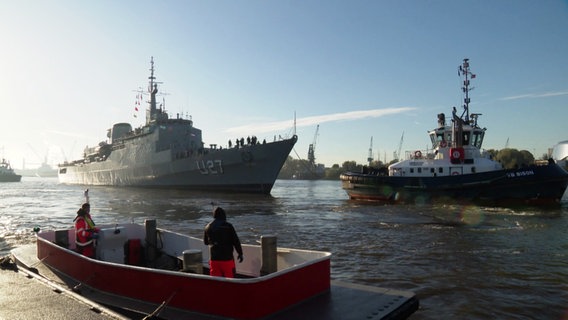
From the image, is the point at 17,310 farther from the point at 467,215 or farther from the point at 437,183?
the point at 437,183

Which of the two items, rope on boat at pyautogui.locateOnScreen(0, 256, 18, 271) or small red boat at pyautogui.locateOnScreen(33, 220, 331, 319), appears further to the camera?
rope on boat at pyautogui.locateOnScreen(0, 256, 18, 271)

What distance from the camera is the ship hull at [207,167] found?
128 ft

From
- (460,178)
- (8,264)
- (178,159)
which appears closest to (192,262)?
(8,264)

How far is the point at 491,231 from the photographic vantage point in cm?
1694

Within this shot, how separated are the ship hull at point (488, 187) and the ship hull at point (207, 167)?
40.2 ft

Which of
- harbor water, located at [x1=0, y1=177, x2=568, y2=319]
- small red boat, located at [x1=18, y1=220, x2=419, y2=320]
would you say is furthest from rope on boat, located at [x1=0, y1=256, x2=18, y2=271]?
harbor water, located at [x1=0, y1=177, x2=568, y2=319]

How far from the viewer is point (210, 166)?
41.2m

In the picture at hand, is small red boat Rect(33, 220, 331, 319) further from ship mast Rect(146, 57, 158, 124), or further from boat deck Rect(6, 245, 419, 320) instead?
ship mast Rect(146, 57, 158, 124)

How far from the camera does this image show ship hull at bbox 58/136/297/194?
128 ft

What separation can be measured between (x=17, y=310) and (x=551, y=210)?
28225mm

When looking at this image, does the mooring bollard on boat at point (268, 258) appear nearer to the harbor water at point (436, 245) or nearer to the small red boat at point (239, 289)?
the small red boat at point (239, 289)

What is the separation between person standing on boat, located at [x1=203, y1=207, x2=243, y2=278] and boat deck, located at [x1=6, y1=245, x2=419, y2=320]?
0.75 meters

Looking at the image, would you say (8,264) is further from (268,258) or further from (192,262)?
(268,258)

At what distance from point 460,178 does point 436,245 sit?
52.7 ft
